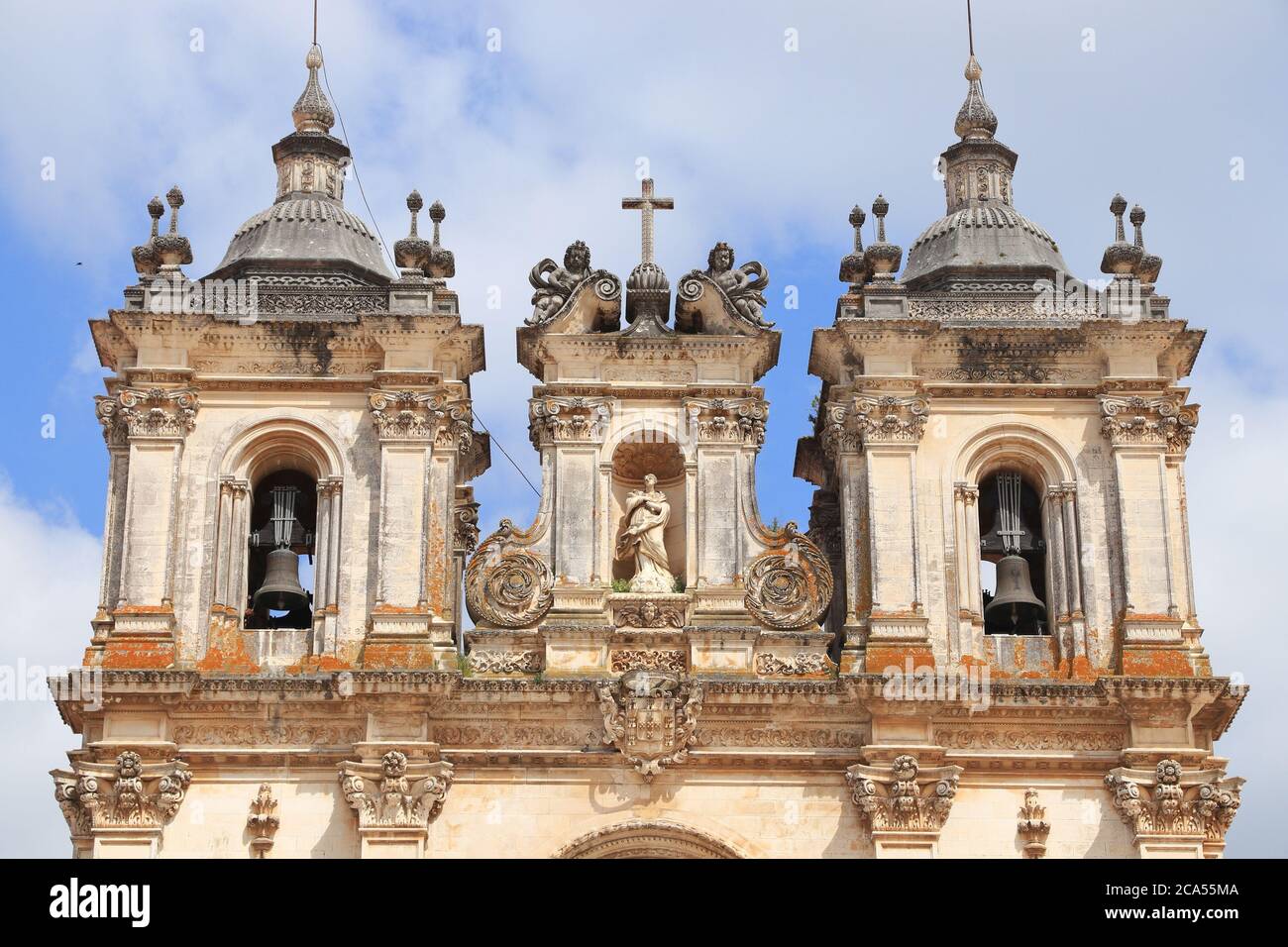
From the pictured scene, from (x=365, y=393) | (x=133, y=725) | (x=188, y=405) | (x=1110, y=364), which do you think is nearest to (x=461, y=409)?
(x=365, y=393)

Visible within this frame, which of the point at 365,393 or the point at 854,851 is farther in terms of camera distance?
the point at 365,393

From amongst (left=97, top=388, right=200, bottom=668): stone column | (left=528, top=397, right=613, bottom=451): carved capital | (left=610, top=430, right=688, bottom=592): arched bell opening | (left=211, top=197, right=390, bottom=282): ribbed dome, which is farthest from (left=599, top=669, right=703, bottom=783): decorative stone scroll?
(left=211, top=197, right=390, bottom=282): ribbed dome

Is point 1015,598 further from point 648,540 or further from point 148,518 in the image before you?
point 148,518

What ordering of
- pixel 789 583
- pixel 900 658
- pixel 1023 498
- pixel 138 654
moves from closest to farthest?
pixel 138 654 < pixel 900 658 < pixel 789 583 < pixel 1023 498

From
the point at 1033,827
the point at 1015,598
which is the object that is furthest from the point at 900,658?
the point at 1033,827

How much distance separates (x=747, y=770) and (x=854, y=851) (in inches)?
63.2

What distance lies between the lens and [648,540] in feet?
109

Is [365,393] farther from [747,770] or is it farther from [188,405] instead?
[747,770]

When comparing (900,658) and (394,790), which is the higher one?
(900,658)

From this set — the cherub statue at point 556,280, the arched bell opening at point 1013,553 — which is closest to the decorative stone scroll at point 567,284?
the cherub statue at point 556,280

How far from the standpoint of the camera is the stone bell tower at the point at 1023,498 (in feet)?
104

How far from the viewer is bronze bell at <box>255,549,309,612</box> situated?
110 feet

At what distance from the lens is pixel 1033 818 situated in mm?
31578

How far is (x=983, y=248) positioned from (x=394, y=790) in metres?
11.1
